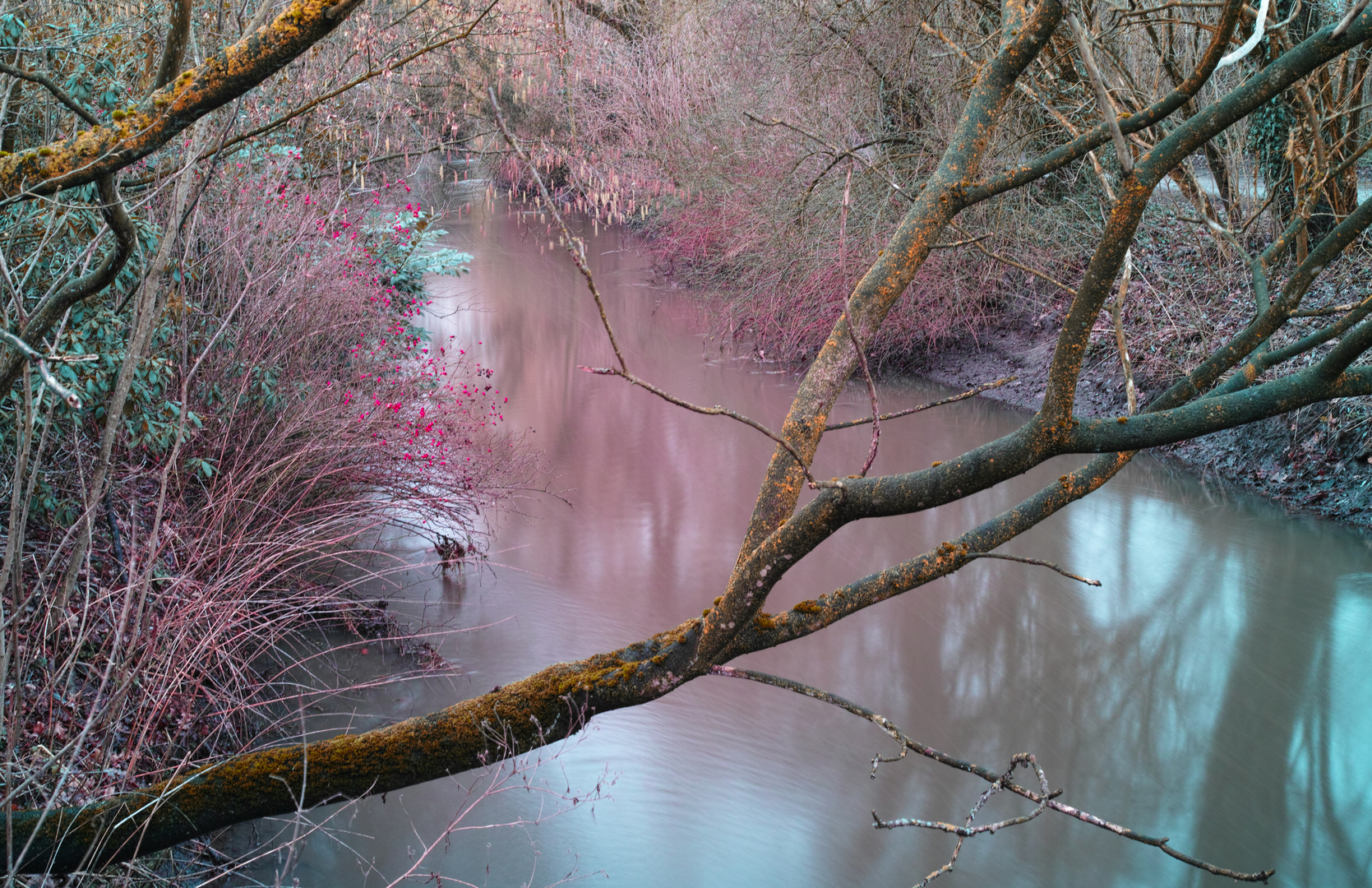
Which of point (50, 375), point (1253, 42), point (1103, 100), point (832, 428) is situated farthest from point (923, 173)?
point (50, 375)

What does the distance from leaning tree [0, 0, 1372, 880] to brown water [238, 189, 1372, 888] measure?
99 centimetres

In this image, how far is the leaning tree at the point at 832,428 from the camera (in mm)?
1690

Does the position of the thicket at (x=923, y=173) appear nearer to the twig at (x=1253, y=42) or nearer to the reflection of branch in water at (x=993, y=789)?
the twig at (x=1253, y=42)

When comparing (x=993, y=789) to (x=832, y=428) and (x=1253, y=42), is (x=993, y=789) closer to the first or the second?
(x=832, y=428)

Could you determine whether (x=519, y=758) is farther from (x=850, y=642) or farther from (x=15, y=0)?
(x=15, y=0)

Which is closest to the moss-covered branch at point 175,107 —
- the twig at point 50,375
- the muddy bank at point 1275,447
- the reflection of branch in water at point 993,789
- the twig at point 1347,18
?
the twig at point 50,375

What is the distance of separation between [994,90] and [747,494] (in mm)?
5646

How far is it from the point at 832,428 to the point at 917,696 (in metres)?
3.38

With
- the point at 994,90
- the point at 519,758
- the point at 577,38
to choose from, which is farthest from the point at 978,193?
the point at 577,38

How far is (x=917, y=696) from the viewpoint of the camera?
517 centimetres

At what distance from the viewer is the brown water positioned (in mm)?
4016

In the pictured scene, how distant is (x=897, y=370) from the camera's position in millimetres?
10570

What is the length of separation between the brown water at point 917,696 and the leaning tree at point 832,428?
3.24 ft

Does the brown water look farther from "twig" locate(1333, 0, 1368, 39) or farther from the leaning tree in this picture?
"twig" locate(1333, 0, 1368, 39)
